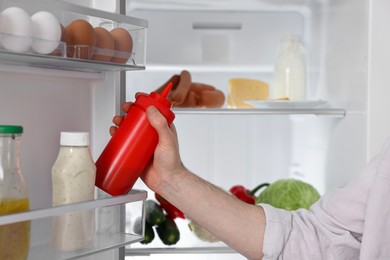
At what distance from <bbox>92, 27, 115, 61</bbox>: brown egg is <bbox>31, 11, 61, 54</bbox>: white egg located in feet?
0.32

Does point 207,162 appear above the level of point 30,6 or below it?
below

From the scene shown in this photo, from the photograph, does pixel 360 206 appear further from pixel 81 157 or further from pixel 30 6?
pixel 30 6

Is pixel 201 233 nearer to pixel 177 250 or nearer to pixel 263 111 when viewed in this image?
pixel 177 250

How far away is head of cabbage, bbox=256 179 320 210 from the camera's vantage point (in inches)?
76.9

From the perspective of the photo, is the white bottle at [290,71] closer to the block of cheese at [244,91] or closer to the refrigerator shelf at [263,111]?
the block of cheese at [244,91]

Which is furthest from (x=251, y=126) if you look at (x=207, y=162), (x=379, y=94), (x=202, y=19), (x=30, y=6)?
(x=30, y=6)

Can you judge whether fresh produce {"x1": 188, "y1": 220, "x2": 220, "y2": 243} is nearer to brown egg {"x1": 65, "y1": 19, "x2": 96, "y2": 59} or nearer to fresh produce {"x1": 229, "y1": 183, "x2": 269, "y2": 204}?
fresh produce {"x1": 229, "y1": 183, "x2": 269, "y2": 204}

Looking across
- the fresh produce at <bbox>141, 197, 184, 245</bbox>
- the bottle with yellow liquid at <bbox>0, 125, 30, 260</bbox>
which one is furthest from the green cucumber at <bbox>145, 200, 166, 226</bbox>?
the bottle with yellow liquid at <bbox>0, 125, 30, 260</bbox>

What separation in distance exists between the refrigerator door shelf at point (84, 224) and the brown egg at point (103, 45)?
25 cm

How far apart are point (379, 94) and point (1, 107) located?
3.34 ft

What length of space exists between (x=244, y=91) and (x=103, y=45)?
3.50ft

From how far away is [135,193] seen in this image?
Result: 1127mm

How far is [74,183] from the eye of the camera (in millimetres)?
1023

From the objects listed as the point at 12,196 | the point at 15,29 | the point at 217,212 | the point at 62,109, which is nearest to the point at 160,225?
the point at 217,212
